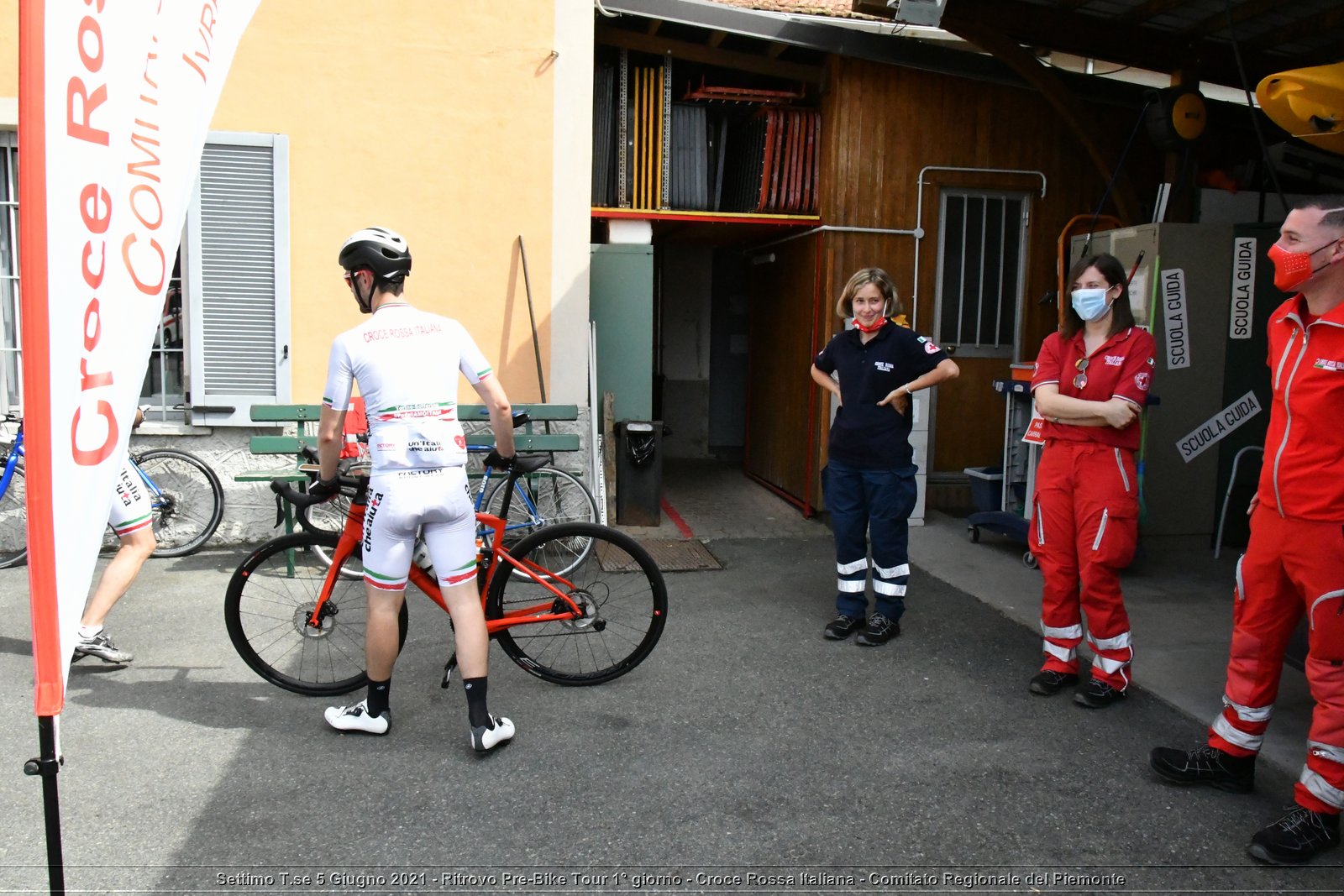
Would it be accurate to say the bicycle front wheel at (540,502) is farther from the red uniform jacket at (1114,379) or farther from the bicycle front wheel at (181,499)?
the red uniform jacket at (1114,379)

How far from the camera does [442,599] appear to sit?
397 cm

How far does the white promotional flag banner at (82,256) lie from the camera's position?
2.14 meters

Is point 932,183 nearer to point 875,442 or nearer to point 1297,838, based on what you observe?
point 875,442

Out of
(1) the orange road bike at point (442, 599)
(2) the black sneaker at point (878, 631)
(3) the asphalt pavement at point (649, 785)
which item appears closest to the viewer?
(3) the asphalt pavement at point (649, 785)

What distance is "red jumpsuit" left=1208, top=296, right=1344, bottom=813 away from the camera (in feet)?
10.1

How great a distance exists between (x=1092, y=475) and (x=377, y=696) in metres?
2.90

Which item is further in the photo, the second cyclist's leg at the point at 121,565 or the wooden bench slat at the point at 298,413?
the wooden bench slat at the point at 298,413

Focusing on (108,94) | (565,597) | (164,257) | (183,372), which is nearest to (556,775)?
(565,597)

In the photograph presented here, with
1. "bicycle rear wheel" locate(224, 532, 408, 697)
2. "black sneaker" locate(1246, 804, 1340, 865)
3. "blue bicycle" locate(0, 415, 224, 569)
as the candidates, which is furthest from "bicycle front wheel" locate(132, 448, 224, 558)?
"black sneaker" locate(1246, 804, 1340, 865)

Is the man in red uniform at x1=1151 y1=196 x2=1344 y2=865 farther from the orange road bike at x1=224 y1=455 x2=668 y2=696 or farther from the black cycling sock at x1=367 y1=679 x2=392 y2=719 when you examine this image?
the black cycling sock at x1=367 y1=679 x2=392 y2=719

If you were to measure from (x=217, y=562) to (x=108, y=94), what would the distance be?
486cm

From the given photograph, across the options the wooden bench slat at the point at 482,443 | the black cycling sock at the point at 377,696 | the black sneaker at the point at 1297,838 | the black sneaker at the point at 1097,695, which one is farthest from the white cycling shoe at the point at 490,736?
the wooden bench slat at the point at 482,443

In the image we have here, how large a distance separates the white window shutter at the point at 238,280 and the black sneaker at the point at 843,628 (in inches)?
154

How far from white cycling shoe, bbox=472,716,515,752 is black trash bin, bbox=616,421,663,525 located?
3997 mm
